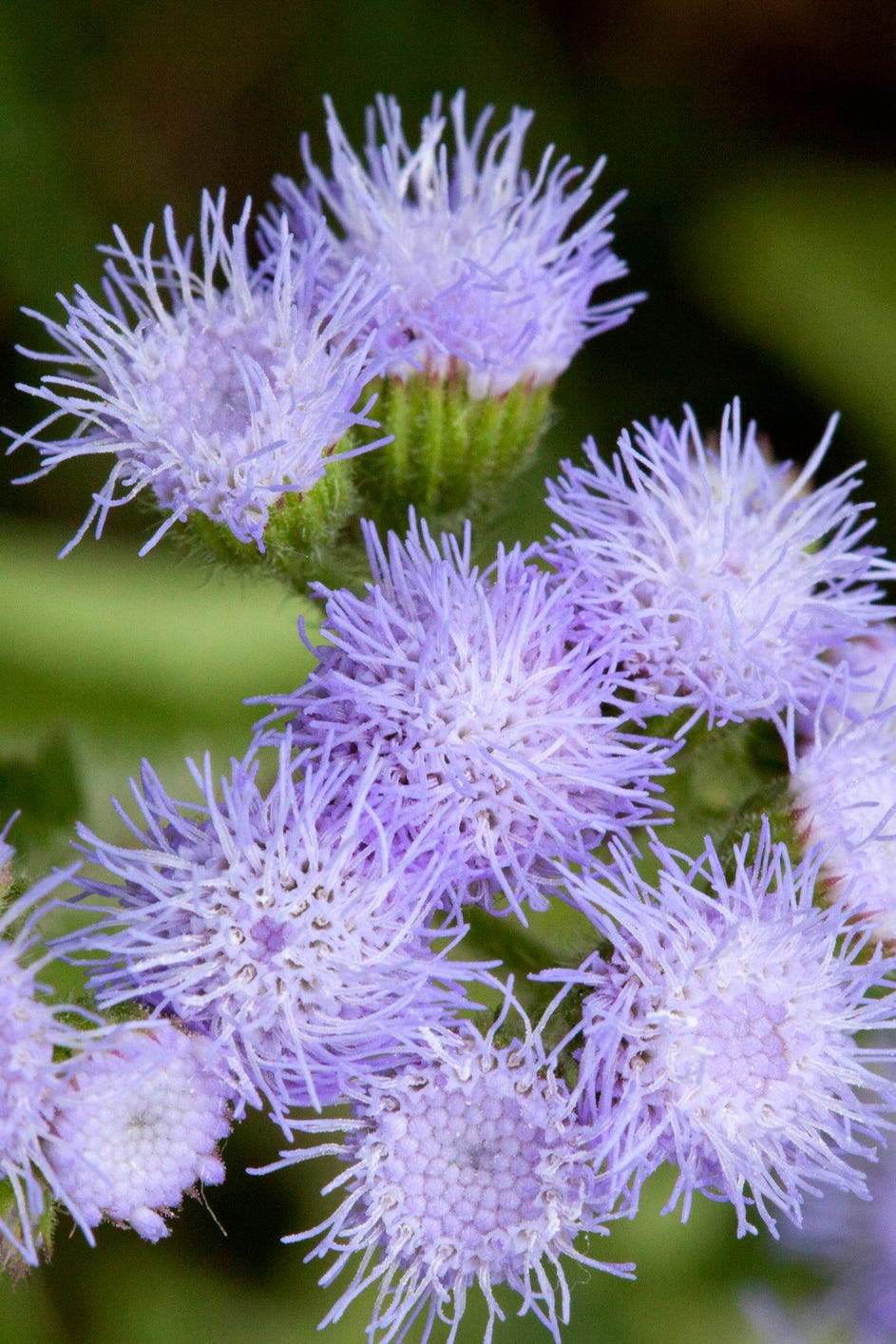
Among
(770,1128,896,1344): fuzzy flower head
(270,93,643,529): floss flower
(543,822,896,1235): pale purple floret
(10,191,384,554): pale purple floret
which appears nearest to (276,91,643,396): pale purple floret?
(270,93,643,529): floss flower

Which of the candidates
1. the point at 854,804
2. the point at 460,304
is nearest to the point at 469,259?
the point at 460,304

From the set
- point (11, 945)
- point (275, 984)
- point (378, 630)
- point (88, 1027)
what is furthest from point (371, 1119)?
point (378, 630)

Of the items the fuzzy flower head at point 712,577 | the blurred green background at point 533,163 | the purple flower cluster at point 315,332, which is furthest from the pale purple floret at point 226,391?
the blurred green background at point 533,163

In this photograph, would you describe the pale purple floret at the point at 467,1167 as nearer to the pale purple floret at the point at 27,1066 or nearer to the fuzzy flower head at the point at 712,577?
the pale purple floret at the point at 27,1066

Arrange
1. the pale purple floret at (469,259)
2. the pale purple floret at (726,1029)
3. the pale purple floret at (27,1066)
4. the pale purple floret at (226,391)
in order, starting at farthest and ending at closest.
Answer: the pale purple floret at (469,259)
the pale purple floret at (226,391)
the pale purple floret at (726,1029)
the pale purple floret at (27,1066)

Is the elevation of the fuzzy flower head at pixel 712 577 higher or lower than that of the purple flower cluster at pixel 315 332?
lower

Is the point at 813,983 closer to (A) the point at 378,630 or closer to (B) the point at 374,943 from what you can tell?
(B) the point at 374,943
